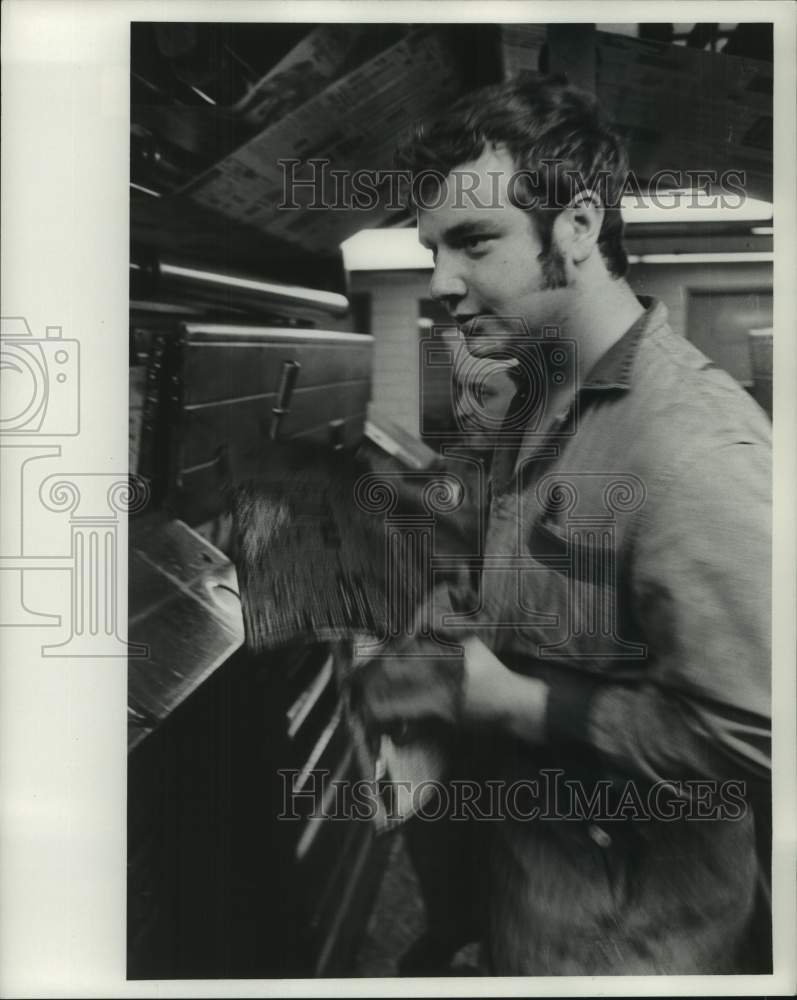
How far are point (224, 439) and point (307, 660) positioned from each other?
0.50 meters

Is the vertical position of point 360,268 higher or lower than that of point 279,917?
higher

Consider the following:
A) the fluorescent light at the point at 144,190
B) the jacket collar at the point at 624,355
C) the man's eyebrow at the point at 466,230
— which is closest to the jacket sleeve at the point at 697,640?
the jacket collar at the point at 624,355

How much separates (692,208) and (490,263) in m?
0.46

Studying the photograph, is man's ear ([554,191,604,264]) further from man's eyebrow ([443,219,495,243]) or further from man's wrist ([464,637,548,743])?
man's wrist ([464,637,548,743])

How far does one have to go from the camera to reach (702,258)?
1960 mm

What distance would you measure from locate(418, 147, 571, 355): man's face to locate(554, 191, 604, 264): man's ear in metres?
0.03

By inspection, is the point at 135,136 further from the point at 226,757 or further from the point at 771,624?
the point at 771,624

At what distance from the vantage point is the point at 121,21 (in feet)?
6.45

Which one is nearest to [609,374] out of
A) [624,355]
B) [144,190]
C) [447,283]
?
[624,355]

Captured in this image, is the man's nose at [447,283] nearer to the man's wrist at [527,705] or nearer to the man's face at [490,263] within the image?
the man's face at [490,263]

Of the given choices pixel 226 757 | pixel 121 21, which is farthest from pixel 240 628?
pixel 121 21

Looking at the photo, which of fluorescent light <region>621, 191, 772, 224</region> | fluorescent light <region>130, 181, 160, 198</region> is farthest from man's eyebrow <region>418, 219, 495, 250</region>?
fluorescent light <region>130, 181, 160, 198</region>

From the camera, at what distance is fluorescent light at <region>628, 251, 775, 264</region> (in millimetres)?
1940

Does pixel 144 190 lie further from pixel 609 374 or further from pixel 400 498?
pixel 609 374
